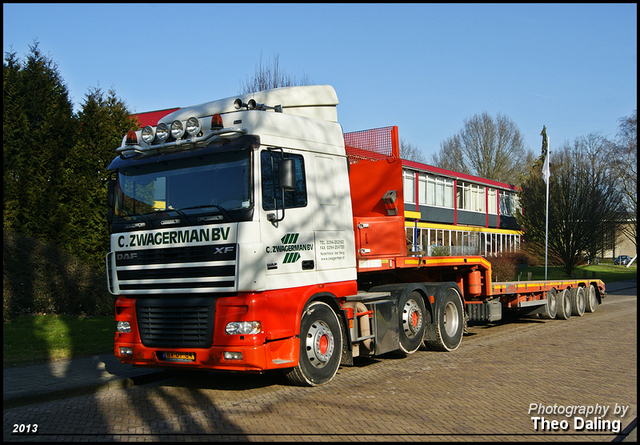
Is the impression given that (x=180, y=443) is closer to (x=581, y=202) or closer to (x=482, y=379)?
(x=482, y=379)

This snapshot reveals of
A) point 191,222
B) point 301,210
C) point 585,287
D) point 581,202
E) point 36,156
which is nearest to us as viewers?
point 191,222

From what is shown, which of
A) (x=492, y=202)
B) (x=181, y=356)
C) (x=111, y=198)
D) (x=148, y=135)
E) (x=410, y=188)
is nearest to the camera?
(x=181, y=356)

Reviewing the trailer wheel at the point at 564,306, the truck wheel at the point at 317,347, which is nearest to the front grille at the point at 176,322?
the truck wheel at the point at 317,347

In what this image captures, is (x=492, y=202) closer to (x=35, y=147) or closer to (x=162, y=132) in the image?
(x=35, y=147)

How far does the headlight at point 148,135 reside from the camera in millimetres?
7574

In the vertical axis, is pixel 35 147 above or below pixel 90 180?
above

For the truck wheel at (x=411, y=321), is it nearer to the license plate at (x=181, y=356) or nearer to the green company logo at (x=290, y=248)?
the green company logo at (x=290, y=248)

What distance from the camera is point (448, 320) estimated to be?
10.9m

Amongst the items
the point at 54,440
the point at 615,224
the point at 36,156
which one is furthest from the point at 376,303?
the point at 615,224

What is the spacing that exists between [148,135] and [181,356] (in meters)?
2.88

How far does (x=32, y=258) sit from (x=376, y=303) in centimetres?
865

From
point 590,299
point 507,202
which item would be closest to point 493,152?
point 507,202

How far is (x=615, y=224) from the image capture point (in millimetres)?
34344

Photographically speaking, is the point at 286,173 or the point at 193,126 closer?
the point at 286,173
